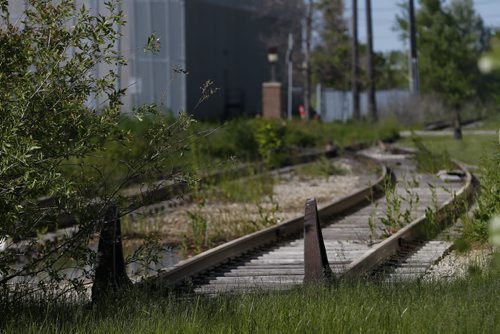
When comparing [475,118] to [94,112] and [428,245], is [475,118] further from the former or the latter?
[94,112]

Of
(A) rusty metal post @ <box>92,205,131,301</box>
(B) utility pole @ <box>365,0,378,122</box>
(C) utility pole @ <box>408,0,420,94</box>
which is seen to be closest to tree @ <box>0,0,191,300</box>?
(A) rusty metal post @ <box>92,205,131,301</box>

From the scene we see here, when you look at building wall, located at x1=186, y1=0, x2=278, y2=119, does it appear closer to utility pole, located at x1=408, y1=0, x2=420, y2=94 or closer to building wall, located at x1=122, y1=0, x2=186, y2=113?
building wall, located at x1=122, y1=0, x2=186, y2=113

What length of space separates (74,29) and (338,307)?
2.68 meters

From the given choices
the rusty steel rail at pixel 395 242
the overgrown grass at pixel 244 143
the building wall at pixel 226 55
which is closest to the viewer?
the rusty steel rail at pixel 395 242

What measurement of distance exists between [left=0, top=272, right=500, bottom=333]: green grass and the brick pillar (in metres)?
38.6

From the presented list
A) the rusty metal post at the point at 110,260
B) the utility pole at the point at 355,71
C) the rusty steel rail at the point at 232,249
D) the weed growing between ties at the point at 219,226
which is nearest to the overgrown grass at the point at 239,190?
the weed growing between ties at the point at 219,226

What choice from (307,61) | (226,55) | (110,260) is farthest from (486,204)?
(307,61)

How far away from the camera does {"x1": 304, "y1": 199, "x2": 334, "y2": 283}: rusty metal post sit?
903cm

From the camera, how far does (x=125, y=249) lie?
12.8m

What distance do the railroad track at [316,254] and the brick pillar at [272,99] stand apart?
30779mm

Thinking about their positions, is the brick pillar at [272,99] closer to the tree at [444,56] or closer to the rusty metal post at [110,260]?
the tree at [444,56]

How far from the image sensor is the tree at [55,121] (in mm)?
7410

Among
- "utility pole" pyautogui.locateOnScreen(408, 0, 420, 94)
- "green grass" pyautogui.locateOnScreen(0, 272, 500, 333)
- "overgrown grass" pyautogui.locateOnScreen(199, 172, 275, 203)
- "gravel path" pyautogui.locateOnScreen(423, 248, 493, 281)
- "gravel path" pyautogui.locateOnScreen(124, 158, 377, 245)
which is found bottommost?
"gravel path" pyautogui.locateOnScreen(124, 158, 377, 245)

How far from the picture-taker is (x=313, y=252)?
915cm
